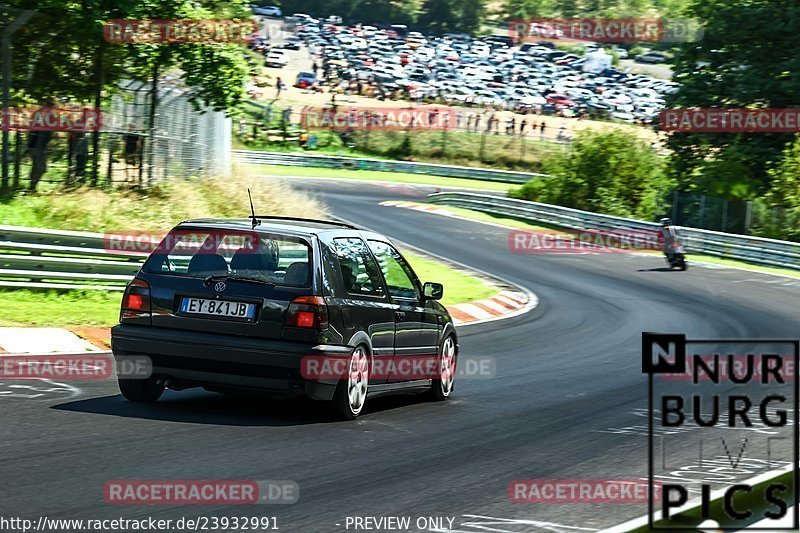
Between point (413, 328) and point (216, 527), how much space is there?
4762 mm

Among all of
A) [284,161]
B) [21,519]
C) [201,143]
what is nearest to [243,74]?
[201,143]

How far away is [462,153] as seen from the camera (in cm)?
6406

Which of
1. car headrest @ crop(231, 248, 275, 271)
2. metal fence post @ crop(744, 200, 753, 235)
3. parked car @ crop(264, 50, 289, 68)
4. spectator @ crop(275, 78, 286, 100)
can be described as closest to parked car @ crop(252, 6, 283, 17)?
parked car @ crop(264, 50, 289, 68)

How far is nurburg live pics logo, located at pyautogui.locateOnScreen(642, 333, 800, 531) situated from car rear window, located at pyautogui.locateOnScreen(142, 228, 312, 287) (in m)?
2.94

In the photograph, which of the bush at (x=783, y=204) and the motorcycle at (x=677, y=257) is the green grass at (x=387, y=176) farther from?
the motorcycle at (x=677, y=257)

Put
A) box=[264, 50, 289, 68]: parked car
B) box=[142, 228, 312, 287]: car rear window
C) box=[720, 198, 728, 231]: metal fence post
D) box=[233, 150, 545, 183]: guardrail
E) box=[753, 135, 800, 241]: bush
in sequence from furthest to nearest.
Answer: box=[264, 50, 289, 68]: parked car
box=[233, 150, 545, 183]: guardrail
box=[720, 198, 728, 231]: metal fence post
box=[753, 135, 800, 241]: bush
box=[142, 228, 312, 287]: car rear window

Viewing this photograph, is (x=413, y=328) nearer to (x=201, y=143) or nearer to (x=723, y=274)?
(x=201, y=143)

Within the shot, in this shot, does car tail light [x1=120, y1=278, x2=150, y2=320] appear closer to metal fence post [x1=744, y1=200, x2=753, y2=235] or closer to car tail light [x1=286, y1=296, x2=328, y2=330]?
car tail light [x1=286, y1=296, x2=328, y2=330]

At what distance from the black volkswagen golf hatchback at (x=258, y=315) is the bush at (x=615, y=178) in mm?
33601

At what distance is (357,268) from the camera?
30.5ft

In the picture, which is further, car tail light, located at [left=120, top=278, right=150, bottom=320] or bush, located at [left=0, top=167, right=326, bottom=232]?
bush, located at [left=0, top=167, right=326, bottom=232]

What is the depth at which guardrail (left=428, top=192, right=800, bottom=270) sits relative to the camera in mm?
32750

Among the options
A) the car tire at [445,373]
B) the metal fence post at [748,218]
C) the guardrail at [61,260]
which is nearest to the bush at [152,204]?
the guardrail at [61,260]

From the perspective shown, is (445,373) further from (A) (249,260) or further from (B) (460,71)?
(B) (460,71)
